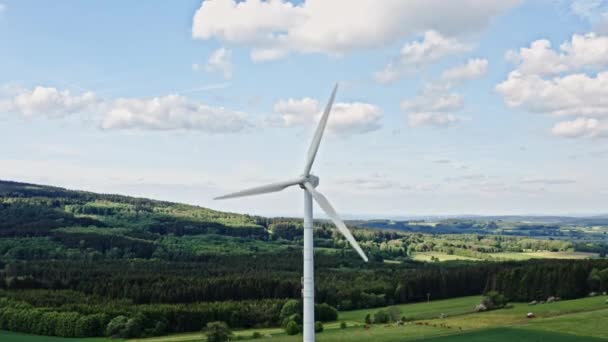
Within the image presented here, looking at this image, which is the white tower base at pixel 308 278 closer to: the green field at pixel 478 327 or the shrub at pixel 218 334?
the green field at pixel 478 327

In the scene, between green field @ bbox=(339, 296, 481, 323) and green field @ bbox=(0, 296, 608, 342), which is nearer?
green field @ bbox=(0, 296, 608, 342)

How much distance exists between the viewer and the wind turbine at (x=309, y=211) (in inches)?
1838

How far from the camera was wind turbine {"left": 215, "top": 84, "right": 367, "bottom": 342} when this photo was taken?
46.7m

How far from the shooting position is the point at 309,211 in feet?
160

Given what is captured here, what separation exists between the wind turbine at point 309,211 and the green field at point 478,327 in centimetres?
3976

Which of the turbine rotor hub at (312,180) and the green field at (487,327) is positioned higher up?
the turbine rotor hub at (312,180)

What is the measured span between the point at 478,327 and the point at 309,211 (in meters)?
54.6

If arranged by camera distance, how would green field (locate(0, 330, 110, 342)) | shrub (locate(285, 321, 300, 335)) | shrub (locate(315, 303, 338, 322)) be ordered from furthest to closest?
shrub (locate(315, 303, 338, 322))
shrub (locate(285, 321, 300, 335))
green field (locate(0, 330, 110, 342))

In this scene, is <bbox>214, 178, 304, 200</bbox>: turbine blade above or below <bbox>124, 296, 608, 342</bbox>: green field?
above

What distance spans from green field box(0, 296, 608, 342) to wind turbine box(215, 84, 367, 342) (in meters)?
39.8

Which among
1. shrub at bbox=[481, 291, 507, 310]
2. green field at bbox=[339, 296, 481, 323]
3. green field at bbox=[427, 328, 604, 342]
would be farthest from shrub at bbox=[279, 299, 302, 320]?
green field at bbox=[427, 328, 604, 342]

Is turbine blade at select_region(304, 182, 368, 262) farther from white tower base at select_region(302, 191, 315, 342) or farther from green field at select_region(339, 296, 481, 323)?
green field at select_region(339, 296, 481, 323)

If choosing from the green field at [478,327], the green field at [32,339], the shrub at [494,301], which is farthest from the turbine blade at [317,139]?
the shrub at [494,301]

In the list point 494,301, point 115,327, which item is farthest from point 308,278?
point 494,301
